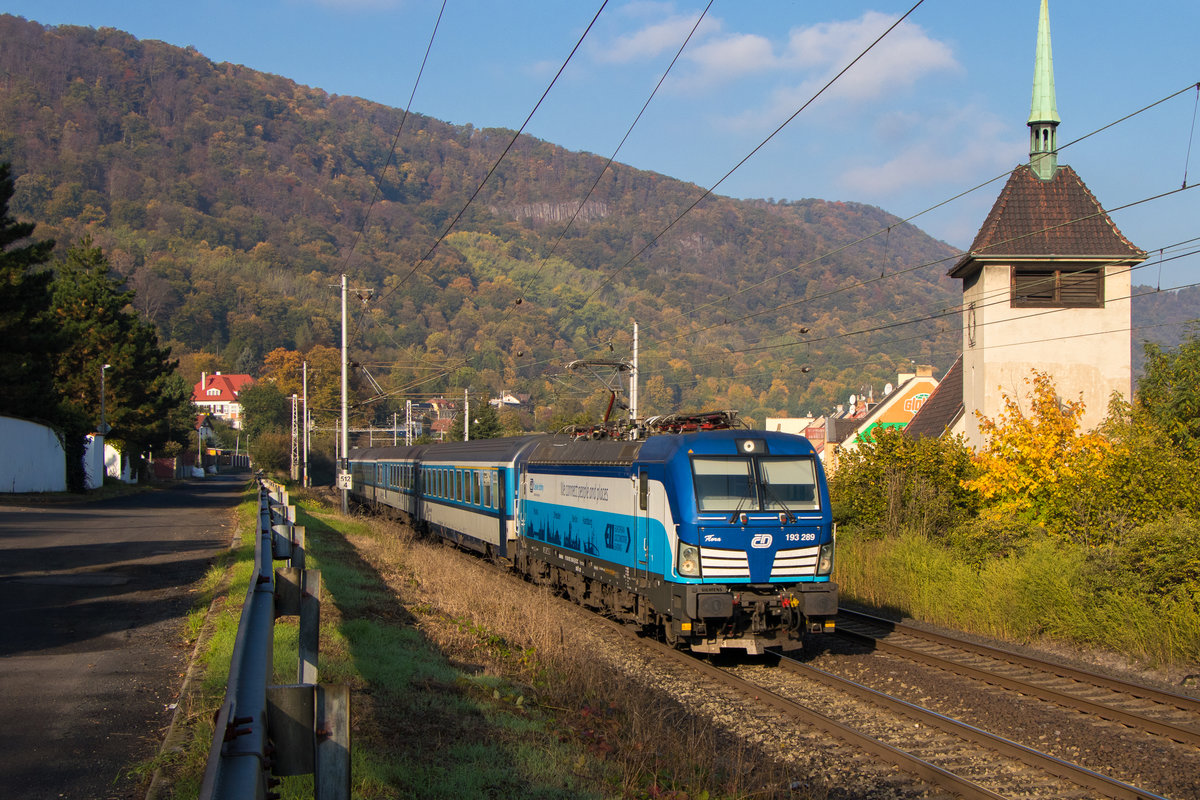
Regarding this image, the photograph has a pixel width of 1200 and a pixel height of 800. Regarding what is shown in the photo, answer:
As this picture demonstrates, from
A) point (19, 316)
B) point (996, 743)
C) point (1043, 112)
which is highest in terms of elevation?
point (1043, 112)

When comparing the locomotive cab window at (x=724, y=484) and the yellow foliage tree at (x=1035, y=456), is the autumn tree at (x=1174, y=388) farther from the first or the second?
the locomotive cab window at (x=724, y=484)

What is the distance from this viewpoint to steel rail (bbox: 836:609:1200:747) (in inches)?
350

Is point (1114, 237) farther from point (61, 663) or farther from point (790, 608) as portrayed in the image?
point (61, 663)

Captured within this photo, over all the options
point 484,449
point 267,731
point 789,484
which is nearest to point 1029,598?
point 789,484

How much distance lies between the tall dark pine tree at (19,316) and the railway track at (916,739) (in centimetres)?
3148

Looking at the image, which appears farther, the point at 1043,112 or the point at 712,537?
the point at 1043,112

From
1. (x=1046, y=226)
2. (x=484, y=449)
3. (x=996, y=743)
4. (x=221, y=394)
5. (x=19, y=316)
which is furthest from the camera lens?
(x=221, y=394)

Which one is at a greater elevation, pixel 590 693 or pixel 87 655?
pixel 87 655

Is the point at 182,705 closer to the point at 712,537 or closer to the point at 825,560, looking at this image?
the point at 712,537

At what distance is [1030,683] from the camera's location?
10.8 m

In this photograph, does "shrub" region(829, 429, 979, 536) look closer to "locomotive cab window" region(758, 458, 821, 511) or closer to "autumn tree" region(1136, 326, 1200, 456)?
"autumn tree" region(1136, 326, 1200, 456)

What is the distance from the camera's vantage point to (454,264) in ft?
583

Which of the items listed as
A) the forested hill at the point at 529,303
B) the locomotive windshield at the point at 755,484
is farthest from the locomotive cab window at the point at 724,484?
the forested hill at the point at 529,303

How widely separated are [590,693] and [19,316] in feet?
104
